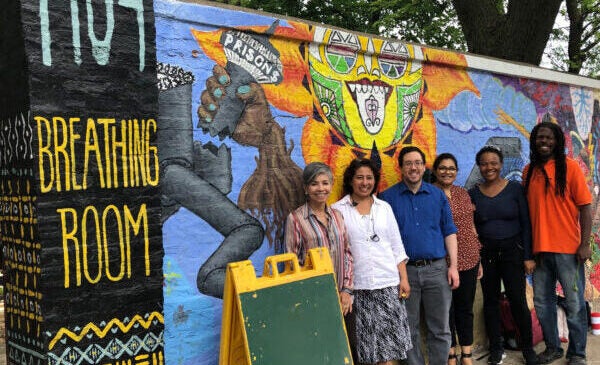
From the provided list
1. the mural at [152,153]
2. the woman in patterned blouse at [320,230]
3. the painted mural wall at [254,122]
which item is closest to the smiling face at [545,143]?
the painted mural wall at [254,122]

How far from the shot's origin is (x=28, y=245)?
3141 millimetres

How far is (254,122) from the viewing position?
409cm

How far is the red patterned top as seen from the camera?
4.85 meters

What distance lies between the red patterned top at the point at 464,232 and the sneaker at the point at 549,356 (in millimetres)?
1218

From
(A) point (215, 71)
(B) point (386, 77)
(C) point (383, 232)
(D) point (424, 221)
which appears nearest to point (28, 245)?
(A) point (215, 71)

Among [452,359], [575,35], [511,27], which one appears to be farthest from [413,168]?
[575,35]

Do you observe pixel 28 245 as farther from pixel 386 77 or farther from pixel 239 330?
pixel 386 77

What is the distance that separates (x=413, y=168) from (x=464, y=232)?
84cm

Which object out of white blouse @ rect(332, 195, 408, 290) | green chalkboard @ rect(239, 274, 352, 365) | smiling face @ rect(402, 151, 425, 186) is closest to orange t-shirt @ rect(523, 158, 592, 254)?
smiling face @ rect(402, 151, 425, 186)

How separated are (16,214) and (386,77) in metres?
3.20

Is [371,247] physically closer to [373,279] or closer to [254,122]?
[373,279]

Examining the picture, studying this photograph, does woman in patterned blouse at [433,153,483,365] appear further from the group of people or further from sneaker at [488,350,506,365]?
sneaker at [488,350,506,365]

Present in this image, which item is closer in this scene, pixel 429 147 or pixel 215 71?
pixel 215 71

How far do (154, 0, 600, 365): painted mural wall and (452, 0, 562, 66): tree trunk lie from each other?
358cm
